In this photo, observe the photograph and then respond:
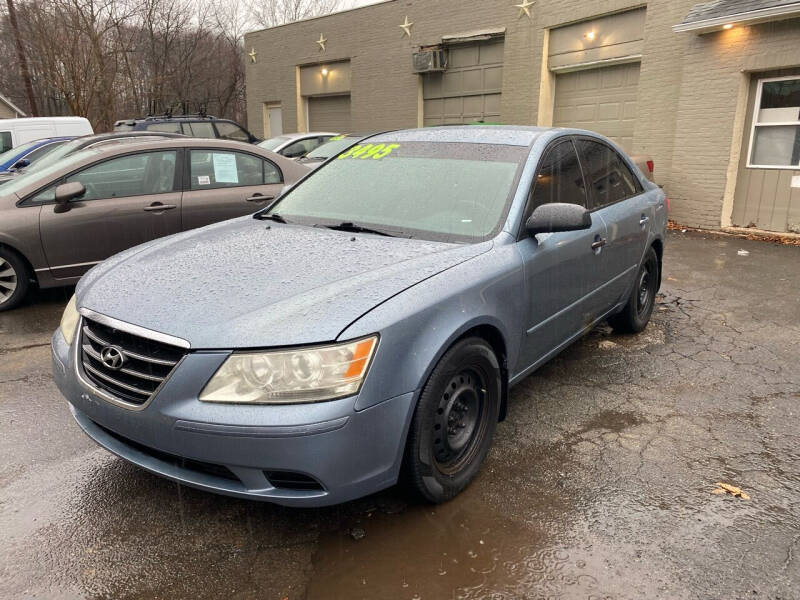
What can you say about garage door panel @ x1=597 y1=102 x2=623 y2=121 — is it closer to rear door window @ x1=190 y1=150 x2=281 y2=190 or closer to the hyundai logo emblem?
rear door window @ x1=190 y1=150 x2=281 y2=190

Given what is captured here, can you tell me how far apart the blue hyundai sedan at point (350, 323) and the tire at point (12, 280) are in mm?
2933

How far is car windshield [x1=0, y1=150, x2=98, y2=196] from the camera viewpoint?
216 inches

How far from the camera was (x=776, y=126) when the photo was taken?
30.1 ft

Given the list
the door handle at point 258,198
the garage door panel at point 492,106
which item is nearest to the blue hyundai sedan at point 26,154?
the door handle at point 258,198

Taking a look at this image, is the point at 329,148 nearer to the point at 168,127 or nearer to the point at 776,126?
the point at 168,127

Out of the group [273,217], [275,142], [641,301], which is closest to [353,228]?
[273,217]

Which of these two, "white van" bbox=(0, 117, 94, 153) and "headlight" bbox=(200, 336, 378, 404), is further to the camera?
"white van" bbox=(0, 117, 94, 153)

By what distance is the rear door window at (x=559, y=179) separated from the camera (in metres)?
3.30

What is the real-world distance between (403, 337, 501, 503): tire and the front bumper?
0.39ft

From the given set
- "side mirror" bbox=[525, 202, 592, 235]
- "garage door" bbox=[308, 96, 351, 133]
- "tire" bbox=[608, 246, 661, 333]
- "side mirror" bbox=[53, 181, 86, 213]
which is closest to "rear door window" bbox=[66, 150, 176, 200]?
"side mirror" bbox=[53, 181, 86, 213]

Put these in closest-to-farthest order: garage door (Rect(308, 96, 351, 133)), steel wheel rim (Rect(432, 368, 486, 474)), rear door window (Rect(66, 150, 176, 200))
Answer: steel wheel rim (Rect(432, 368, 486, 474)) → rear door window (Rect(66, 150, 176, 200)) → garage door (Rect(308, 96, 351, 133))

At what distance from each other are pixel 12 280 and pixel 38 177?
971mm

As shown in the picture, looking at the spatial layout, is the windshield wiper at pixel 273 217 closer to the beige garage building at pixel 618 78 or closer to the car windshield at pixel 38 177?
the car windshield at pixel 38 177

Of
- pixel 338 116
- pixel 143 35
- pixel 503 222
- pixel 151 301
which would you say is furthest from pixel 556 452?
pixel 143 35
